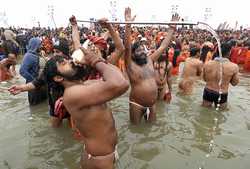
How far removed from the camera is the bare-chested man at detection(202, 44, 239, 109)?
19.3 feet

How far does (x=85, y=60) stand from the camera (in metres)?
2.70

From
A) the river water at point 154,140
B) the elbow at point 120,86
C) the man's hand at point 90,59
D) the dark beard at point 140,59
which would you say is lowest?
the river water at point 154,140

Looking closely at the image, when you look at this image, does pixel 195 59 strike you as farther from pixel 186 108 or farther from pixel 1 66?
pixel 1 66

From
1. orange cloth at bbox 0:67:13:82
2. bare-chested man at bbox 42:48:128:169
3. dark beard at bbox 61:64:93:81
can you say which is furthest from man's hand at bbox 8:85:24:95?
orange cloth at bbox 0:67:13:82

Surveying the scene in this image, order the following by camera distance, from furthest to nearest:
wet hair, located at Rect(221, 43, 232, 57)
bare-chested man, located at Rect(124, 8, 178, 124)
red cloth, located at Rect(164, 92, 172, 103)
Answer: red cloth, located at Rect(164, 92, 172, 103) < wet hair, located at Rect(221, 43, 232, 57) < bare-chested man, located at Rect(124, 8, 178, 124)

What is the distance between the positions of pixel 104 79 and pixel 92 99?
0.70ft

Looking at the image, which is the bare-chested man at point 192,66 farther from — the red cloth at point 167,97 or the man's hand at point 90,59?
the man's hand at point 90,59

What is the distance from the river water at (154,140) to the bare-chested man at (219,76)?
423 millimetres

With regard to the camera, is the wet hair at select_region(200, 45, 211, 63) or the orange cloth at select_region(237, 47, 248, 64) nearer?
the wet hair at select_region(200, 45, 211, 63)

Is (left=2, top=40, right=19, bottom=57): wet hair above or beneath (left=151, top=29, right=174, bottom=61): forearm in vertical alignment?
beneath

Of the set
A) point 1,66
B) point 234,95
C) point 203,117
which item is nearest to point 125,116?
point 203,117

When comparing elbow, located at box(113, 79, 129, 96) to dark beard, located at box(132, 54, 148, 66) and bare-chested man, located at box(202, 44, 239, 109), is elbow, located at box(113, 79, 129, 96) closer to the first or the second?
dark beard, located at box(132, 54, 148, 66)

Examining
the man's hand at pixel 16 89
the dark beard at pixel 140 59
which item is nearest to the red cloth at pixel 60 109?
the man's hand at pixel 16 89

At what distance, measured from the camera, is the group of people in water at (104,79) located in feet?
8.96
